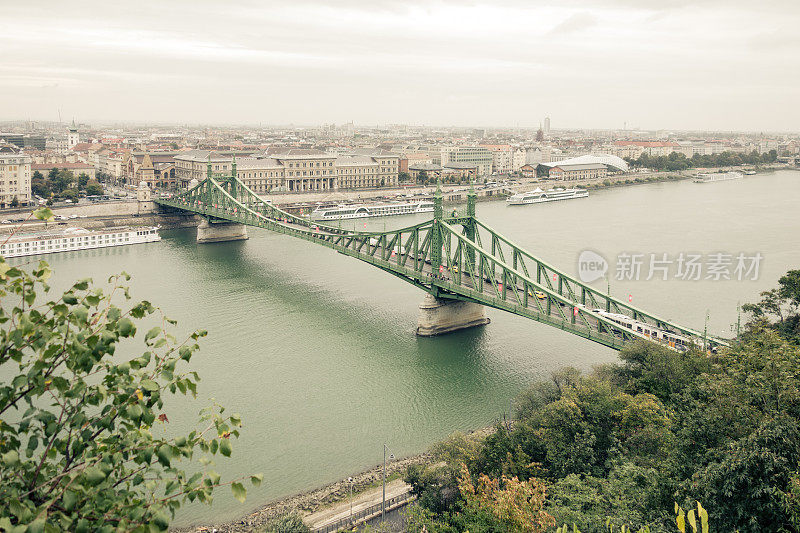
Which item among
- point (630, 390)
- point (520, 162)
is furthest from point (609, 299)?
point (520, 162)

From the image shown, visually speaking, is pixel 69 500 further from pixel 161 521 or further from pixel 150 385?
pixel 150 385

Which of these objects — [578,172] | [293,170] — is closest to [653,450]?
[293,170]

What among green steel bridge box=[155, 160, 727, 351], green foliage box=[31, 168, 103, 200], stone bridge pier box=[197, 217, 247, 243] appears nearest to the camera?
green steel bridge box=[155, 160, 727, 351]

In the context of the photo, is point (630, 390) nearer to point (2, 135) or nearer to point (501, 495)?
point (501, 495)

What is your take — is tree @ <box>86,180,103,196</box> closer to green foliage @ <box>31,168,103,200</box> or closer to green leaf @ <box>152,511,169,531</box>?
green foliage @ <box>31,168,103,200</box>

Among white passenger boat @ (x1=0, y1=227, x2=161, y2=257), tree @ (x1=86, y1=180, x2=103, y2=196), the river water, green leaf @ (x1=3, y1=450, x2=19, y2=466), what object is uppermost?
green leaf @ (x1=3, y1=450, x2=19, y2=466)

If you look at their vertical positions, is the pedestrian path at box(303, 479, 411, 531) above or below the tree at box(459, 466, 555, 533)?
below

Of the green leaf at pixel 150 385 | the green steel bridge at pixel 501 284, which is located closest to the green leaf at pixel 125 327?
the green leaf at pixel 150 385

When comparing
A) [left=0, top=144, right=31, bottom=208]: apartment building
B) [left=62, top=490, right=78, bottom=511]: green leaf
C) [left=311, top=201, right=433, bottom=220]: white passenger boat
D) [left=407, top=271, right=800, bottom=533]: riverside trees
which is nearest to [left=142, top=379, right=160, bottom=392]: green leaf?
[left=62, top=490, right=78, bottom=511]: green leaf
